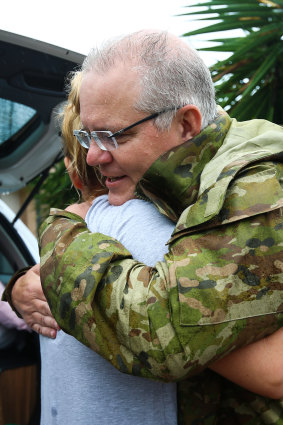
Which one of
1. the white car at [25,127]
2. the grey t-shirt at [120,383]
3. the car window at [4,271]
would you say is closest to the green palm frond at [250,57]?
the white car at [25,127]

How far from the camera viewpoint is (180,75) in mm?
1323

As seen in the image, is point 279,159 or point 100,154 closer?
point 279,159

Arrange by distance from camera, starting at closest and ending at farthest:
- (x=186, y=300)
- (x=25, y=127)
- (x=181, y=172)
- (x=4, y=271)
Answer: (x=186, y=300), (x=181, y=172), (x=25, y=127), (x=4, y=271)

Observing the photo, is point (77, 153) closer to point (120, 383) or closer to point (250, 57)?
point (120, 383)

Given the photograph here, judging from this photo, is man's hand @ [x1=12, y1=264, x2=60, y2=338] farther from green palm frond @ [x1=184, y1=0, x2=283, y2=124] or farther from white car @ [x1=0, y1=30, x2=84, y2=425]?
green palm frond @ [x1=184, y1=0, x2=283, y2=124]

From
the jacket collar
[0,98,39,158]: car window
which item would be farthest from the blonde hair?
[0,98,39,158]: car window

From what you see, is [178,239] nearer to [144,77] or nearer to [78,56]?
[144,77]

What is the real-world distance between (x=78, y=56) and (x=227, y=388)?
165 cm

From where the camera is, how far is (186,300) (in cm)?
107

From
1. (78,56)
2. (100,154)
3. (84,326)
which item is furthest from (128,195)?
(78,56)

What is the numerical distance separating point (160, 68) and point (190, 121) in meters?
0.14

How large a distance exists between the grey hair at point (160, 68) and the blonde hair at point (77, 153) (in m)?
0.27

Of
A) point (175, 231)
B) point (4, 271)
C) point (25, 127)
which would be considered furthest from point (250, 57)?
point (175, 231)

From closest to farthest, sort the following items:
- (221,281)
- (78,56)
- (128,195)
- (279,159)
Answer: (221,281) → (279,159) → (128,195) → (78,56)
